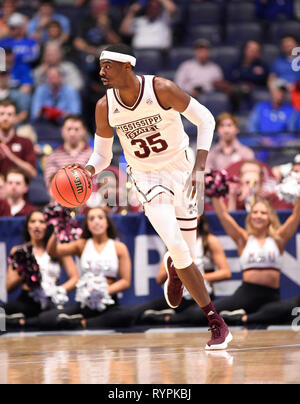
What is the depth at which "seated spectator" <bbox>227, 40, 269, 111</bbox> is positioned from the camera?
1246cm

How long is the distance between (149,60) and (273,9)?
231 cm

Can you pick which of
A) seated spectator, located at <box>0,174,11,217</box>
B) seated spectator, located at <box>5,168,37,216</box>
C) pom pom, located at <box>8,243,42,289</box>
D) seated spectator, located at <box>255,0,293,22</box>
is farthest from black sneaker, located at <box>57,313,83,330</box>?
seated spectator, located at <box>255,0,293,22</box>

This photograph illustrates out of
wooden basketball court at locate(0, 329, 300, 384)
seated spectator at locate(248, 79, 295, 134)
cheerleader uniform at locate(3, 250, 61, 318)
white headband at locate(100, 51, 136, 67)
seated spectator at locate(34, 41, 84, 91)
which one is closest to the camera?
wooden basketball court at locate(0, 329, 300, 384)

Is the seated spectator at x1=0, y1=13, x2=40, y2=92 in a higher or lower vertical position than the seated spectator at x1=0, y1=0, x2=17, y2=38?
lower

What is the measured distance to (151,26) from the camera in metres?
13.4

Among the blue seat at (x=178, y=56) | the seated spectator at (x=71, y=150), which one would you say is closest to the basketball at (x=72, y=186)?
the seated spectator at (x=71, y=150)

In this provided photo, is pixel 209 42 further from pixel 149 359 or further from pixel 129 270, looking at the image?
pixel 149 359

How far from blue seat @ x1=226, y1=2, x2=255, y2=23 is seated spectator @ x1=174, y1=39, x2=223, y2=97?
4.51ft

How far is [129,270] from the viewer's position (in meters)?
8.46

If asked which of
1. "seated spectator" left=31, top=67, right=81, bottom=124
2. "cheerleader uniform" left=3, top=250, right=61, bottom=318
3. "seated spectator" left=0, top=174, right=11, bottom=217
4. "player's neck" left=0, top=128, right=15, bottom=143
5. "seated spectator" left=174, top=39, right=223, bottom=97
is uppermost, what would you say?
"seated spectator" left=174, top=39, right=223, bottom=97

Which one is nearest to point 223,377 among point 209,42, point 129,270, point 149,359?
point 149,359

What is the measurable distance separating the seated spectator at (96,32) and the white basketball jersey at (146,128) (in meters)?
6.60

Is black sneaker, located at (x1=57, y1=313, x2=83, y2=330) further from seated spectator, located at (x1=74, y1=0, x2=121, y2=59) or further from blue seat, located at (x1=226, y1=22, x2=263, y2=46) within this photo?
blue seat, located at (x1=226, y1=22, x2=263, y2=46)

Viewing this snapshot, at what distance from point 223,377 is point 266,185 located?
4076 mm
